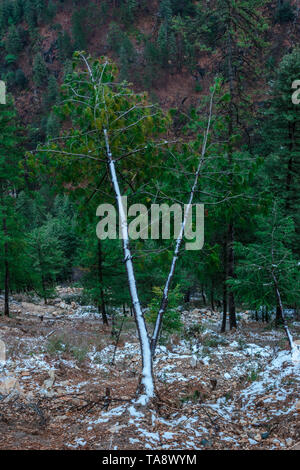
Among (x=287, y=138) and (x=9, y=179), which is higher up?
(x=287, y=138)

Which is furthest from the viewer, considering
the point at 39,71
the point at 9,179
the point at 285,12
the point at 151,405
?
the point at 39,71

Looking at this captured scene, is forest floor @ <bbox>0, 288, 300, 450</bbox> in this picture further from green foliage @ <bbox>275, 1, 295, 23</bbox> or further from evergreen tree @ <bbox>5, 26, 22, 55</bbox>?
evergreen tree @ <bbox>5, 26, 22, 55</bbox>

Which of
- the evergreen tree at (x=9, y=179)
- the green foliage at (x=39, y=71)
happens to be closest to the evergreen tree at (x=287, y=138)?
the evergreen tree at (x=9, y=179)

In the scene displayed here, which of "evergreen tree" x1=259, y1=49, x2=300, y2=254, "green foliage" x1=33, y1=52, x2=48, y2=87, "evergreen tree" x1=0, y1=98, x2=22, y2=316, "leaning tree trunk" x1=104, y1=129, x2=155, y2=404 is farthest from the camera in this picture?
"green foliage" x1=33, y1=52, x2=48, y2=87

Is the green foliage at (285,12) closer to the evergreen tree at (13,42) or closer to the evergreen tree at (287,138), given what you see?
the evergreen tree at (287,138)

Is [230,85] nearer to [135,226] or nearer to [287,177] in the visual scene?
[287,177]

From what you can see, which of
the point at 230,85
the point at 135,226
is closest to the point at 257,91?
the point at 230,85

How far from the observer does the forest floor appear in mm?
3676

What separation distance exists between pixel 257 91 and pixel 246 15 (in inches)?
108

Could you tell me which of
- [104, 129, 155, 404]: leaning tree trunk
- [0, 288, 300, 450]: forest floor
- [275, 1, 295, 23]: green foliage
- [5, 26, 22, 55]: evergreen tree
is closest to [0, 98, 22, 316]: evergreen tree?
[0, 288, 300, 450]: forest floor

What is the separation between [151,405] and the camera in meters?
4.08

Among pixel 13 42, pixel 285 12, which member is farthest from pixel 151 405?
pixel 13 42

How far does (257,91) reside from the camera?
35.4 feet

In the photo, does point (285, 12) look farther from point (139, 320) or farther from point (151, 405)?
point (151, 405)
